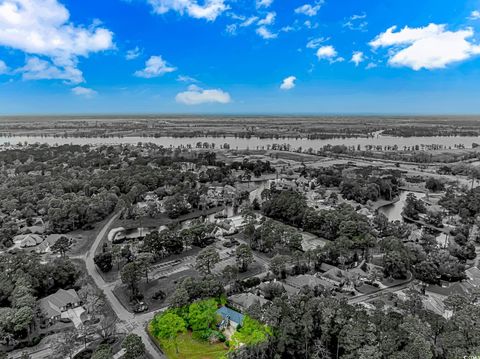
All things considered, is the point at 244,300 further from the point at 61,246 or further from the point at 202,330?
the point at 61,246

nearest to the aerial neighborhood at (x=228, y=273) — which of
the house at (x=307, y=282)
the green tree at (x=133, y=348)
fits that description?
the green tree at (x=133, y=348)

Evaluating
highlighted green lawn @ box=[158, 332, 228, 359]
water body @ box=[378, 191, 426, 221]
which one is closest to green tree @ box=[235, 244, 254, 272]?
highlighted green lawn @ box=[158, 332, 228, 359]

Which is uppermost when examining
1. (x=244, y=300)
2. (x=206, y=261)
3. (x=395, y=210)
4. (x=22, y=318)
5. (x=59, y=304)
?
(x=206, y=261)

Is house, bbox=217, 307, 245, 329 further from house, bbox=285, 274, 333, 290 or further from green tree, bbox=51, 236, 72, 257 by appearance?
green tree, bbox=51, 236, 72, 257

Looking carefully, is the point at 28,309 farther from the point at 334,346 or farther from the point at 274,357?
the point at 334,346

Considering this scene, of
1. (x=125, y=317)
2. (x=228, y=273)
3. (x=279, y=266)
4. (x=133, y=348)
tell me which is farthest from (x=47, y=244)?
(x=279, y=266)

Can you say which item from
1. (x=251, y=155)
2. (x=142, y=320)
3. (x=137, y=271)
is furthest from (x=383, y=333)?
(x=251, y=155)
